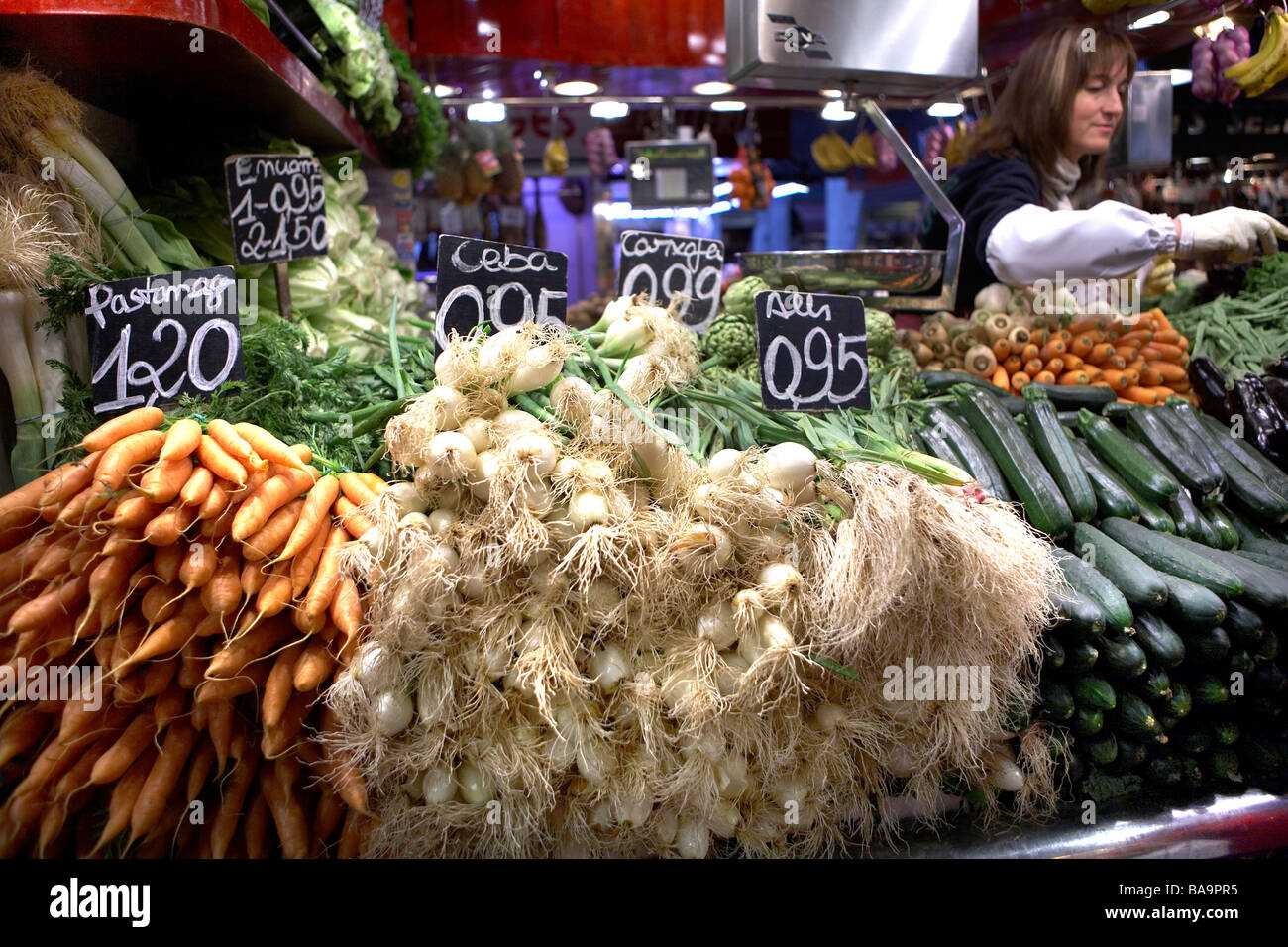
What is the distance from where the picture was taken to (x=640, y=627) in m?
1.55

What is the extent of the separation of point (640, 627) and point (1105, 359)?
2303 millimetres

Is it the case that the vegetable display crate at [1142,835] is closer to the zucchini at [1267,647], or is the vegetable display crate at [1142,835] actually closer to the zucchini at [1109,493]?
the zucchini at [1267,647]

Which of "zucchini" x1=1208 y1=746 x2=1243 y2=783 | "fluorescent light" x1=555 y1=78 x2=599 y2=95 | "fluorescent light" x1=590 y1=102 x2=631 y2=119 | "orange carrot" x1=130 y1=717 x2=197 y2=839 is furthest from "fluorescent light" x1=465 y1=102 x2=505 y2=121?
"zucchini" x1=1208 y1=746 x2=1243 y2=783

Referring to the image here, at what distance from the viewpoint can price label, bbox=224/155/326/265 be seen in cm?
221

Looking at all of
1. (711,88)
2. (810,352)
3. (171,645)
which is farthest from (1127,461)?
(711,88)

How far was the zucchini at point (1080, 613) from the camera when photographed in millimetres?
1703

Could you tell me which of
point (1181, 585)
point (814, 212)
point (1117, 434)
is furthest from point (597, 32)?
point (814, 212)

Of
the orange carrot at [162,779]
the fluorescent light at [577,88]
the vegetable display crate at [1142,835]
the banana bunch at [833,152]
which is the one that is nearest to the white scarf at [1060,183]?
the vegetable display crate at [1142,835]

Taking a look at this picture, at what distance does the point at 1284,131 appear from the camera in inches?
216

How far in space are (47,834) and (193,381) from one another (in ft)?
3.02

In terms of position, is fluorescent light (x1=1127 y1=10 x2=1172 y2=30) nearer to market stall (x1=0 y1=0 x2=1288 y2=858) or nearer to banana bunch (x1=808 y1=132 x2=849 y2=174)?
market stall (x1=0 y1=0 x2=1288 y2=858)

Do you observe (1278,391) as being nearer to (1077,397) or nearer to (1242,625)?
(1077,397)

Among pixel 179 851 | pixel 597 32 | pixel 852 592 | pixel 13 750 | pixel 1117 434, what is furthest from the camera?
pixel 597 32
